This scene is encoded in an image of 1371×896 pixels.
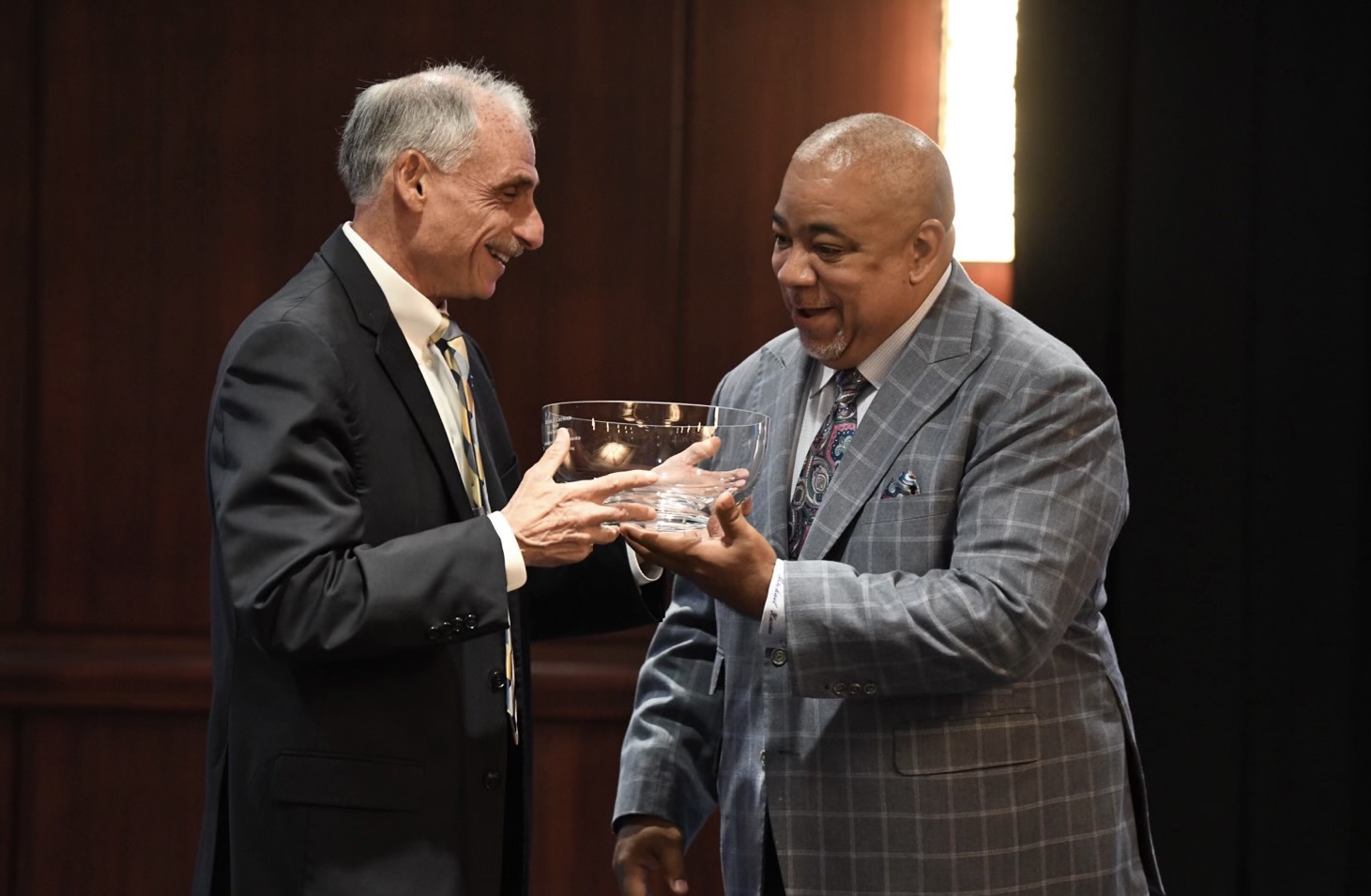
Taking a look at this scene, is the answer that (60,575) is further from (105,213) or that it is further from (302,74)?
(302,74)

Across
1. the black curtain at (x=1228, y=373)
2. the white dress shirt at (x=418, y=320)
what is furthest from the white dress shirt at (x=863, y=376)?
the black curtain at (x=1228, y=373)

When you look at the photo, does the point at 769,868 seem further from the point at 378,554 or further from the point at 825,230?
the point at 825,230

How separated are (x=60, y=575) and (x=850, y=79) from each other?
6.57ft

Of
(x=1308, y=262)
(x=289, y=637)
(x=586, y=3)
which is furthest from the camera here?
(x=586, y=3)

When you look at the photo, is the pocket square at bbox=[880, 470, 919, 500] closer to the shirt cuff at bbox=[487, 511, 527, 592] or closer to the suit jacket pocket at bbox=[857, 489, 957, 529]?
the suit jacket pocket at bbox=[857, 489, 957, 529]

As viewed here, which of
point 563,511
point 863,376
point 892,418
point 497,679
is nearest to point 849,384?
point 863,376

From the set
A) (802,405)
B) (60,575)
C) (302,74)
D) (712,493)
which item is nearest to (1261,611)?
(802,405)

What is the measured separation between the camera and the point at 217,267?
10.1 feet

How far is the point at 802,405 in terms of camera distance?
2.09 m

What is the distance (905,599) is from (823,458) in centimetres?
29

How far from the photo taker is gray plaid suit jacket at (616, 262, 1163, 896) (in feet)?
5.80

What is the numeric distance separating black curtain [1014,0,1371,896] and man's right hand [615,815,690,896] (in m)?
1.23

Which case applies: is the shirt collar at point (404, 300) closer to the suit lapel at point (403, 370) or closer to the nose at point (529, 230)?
→ the suit lapel at point (403, 370)

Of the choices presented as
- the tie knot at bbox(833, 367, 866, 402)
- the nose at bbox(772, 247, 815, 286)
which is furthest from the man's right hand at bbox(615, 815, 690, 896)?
the nose at bbox(772, 247, 815, 286)
